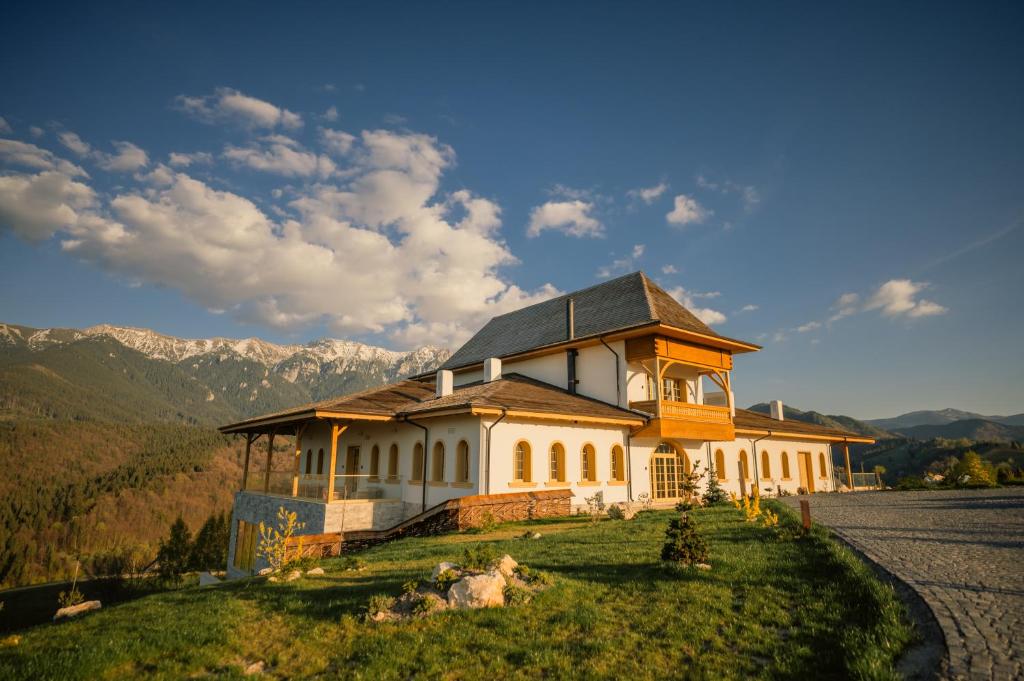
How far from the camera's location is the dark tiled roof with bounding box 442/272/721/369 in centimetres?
2292

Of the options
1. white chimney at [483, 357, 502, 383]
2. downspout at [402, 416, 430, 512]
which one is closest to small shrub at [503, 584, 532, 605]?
downspout at [402, 416, 430, 512]

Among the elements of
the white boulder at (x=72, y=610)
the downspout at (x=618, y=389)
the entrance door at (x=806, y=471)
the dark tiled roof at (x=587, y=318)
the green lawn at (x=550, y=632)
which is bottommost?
the white boulder at (x=72, y=610)

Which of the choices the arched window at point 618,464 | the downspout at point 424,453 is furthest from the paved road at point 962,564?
the downspout at point 424,453

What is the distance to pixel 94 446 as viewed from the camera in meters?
147

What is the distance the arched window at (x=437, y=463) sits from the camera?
19.6 meters

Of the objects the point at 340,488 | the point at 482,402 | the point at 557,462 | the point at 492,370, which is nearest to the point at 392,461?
the point at 340,488

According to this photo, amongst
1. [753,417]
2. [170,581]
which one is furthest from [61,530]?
[753,417]

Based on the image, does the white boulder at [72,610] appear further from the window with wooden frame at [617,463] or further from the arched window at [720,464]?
the arched window at [720,464]

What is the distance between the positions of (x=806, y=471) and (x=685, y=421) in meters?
13.4

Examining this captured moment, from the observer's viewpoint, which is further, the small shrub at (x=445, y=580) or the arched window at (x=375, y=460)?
the arched window at (x=375, y=460)

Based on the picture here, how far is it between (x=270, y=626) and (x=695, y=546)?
6.36 metres

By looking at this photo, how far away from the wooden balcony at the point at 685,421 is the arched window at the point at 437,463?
8.11 m

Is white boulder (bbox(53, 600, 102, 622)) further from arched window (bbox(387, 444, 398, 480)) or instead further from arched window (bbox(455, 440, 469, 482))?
arched window (bbox(387, 444, 398, 480))

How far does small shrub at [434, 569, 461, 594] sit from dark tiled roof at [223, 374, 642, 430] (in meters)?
9.64
